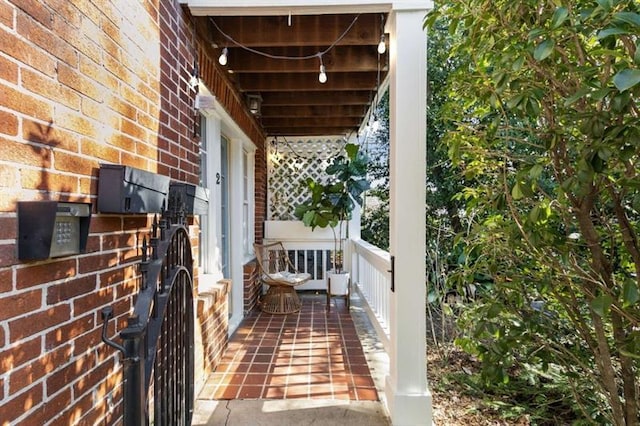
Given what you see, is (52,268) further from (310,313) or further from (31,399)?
(310,313)

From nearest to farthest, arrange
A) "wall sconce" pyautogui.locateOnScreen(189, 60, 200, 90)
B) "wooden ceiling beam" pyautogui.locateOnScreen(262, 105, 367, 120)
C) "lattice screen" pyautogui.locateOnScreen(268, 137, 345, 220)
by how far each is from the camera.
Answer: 1. "wall sconce" pyautogui.locateOnScreen(189, 60, 200, 90)
2. "wooden ceiling beam" pyautogui.locateOnScreen(262, 105, 367, 120)
3. "lattice screen" pyautogui.locateOnScreen(268, 137, 345, 220)

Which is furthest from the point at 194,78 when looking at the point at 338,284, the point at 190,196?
the point at 338,284

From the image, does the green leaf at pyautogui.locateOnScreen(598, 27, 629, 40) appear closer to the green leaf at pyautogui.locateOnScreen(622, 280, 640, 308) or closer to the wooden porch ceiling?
the green leaf at pyautogui.locateOnScreen(622, 280, 640, 308)

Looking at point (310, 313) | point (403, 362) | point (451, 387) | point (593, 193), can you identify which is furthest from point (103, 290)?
point (310, 313)

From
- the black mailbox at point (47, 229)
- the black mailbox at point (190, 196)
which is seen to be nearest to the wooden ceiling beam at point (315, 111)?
the black mailbox at point (190, 196)

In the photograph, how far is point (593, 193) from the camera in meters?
1.45

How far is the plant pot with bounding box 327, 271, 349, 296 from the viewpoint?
15.5 ft

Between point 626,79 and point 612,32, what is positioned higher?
point 612,32

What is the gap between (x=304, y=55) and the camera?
316 centimetres

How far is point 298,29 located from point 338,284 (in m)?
3.03

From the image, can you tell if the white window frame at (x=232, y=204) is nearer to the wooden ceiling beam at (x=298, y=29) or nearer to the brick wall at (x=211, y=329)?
the brick wall at (x=211, y=329)

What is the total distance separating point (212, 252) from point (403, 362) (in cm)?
176

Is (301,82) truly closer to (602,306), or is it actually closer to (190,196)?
(190,196)

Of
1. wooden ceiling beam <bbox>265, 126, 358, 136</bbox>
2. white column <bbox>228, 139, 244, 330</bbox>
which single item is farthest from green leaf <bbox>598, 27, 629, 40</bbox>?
wooden ceiling beam <bbox>265, 126, 358, 136</bbox>
